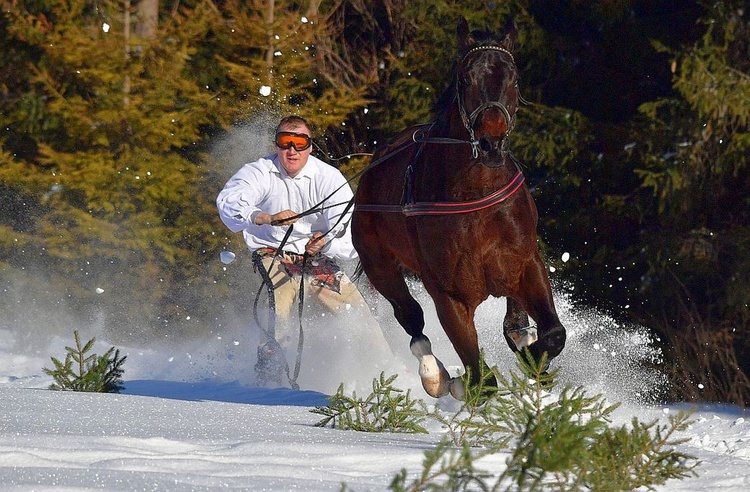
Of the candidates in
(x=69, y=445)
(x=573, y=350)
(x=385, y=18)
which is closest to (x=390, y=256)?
(x=573, y=350)

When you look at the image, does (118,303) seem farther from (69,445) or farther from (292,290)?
(69,445)

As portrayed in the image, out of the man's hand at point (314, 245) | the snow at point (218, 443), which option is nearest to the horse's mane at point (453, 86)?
the snow at point (218, 443)

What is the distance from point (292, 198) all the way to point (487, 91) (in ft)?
10.4

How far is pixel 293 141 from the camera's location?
8250 millimetres

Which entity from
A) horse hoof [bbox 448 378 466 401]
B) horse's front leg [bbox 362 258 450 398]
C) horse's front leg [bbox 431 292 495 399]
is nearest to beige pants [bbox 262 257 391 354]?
horse's front leg [bbox 362 258 450 398]

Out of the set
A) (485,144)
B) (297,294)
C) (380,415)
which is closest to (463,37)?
(485,144)

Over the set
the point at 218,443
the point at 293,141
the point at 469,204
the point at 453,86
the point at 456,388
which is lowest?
the point at 218,443

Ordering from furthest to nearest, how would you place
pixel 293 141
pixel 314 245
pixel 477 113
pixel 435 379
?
pixel 293 141
pixel 314 245
pixel 435 379
pixel 477 113

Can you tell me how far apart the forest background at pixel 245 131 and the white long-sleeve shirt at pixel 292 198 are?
3.94m

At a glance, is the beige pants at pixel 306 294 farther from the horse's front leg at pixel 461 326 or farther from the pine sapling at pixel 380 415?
the pine sapling at pixel 380 415

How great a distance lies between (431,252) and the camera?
5949 mm

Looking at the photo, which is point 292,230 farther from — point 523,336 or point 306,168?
point 523,336

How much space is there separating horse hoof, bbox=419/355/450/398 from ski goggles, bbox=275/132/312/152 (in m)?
2.32

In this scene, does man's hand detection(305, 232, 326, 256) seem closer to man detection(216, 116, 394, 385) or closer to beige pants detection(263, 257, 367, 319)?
man detection(216, 116, 394, 385)
